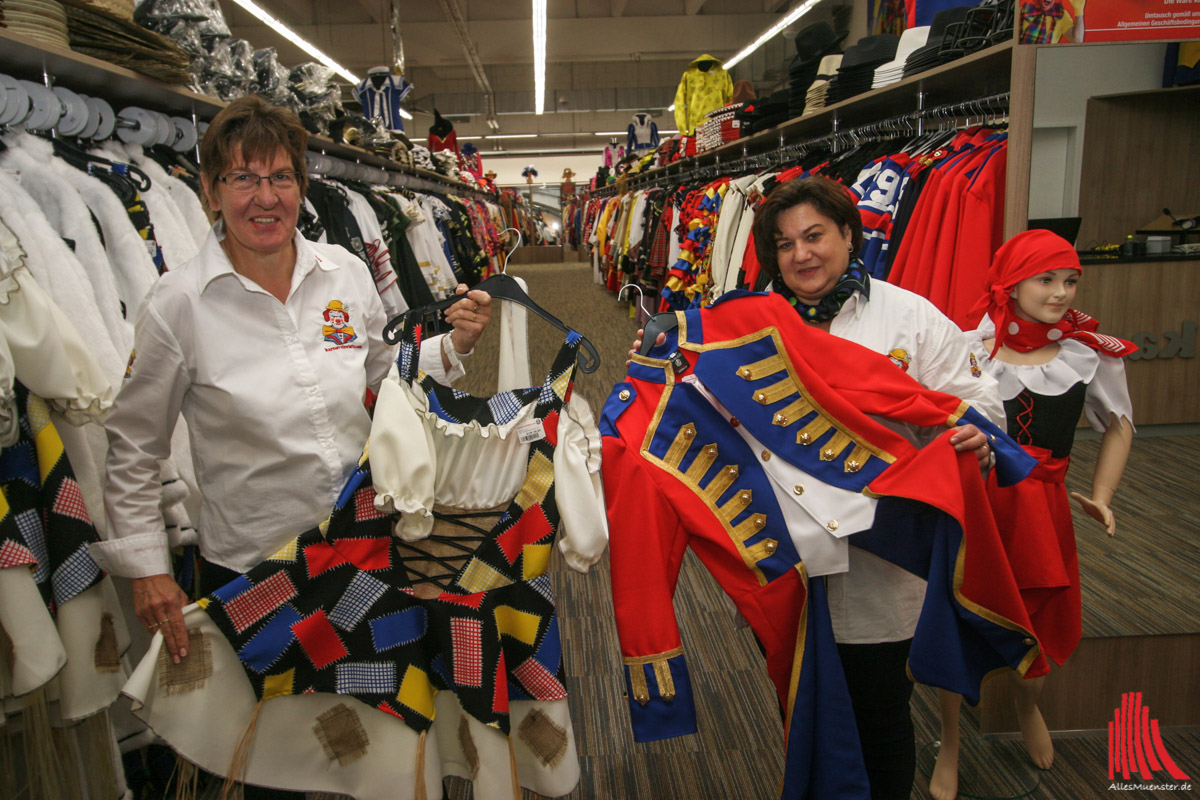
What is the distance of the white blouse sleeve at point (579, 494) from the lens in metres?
1.30

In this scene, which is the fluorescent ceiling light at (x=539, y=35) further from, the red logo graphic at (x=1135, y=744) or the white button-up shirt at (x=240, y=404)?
the red logo graphic at (x=1135, y=744)

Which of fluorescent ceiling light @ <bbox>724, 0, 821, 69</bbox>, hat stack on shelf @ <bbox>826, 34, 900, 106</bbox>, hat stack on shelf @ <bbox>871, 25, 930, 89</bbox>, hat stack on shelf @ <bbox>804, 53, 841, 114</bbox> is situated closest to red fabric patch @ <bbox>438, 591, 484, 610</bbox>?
hat stack on shelf @ <bbox>871, 25, 930, 89</bbox>

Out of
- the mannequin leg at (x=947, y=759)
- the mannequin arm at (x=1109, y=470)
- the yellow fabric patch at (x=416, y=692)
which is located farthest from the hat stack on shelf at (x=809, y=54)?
the yellow fabric patch at (x=416, y=692)

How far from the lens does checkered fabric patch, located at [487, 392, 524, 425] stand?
55.4 inches

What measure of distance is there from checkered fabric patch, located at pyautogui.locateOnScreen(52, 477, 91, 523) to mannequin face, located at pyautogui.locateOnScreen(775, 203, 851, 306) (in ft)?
5.09

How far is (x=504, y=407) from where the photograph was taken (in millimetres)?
1424

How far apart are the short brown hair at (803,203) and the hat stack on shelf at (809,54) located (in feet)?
10.1

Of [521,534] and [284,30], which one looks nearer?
[521,534]

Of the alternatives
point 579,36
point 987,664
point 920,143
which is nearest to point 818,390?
point 987,664

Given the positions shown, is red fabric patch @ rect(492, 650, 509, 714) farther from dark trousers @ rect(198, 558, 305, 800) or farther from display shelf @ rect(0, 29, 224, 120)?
display shelf @ rect(0, 29, 224, 120)

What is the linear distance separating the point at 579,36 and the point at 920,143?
1271cm

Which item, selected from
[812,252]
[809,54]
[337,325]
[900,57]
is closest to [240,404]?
[337,325]

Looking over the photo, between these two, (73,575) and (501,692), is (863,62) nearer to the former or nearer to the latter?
(501,692)

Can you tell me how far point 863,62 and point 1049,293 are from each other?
85.5 inches
